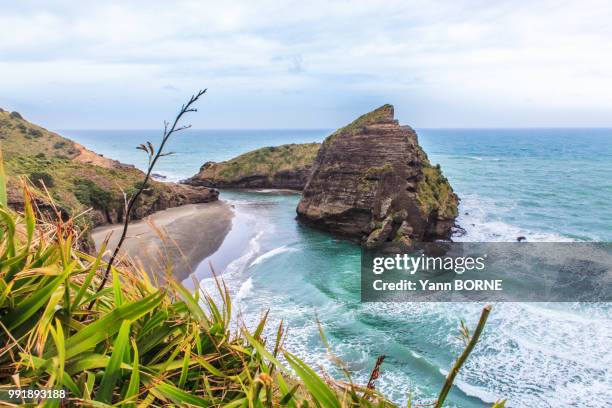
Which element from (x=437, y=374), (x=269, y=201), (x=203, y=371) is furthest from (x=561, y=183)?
(x=203, y=371)

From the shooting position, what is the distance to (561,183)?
61031 millimetres

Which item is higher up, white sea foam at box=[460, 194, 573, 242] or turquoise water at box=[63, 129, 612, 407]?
white sea foam at box=[460, 194, 573, 242]

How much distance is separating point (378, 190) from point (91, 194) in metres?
22.0

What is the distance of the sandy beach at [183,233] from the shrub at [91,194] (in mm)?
1952

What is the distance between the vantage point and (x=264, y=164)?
208 ft

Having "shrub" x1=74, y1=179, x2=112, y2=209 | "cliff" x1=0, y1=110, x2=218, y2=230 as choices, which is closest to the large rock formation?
"cliff" x1=0, y1=110, x2=218, y2=230

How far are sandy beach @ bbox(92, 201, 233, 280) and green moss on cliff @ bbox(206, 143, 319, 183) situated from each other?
56.4ft

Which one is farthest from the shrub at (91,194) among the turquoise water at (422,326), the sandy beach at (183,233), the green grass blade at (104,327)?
the green grass blade at (104,327)

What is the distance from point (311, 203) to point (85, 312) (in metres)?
34.4

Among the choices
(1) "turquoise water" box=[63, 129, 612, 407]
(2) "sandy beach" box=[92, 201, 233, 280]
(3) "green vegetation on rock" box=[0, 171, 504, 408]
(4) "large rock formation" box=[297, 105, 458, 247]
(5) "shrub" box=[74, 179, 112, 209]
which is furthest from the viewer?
(5) "shrub" box=[74, 179, 112, 209]

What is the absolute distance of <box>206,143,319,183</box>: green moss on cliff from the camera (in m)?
62.0

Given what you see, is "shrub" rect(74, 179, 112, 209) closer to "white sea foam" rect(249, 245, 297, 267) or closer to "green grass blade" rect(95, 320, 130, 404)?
"white sea foam" rect(249, 245, 297, 267)

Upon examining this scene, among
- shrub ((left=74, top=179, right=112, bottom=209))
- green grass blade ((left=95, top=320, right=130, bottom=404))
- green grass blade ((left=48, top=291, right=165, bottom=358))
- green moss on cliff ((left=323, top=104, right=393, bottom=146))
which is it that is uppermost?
green moss on cliff ((left=323, top=104, right=393, bottom=146))

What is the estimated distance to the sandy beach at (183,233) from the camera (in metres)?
24.8
